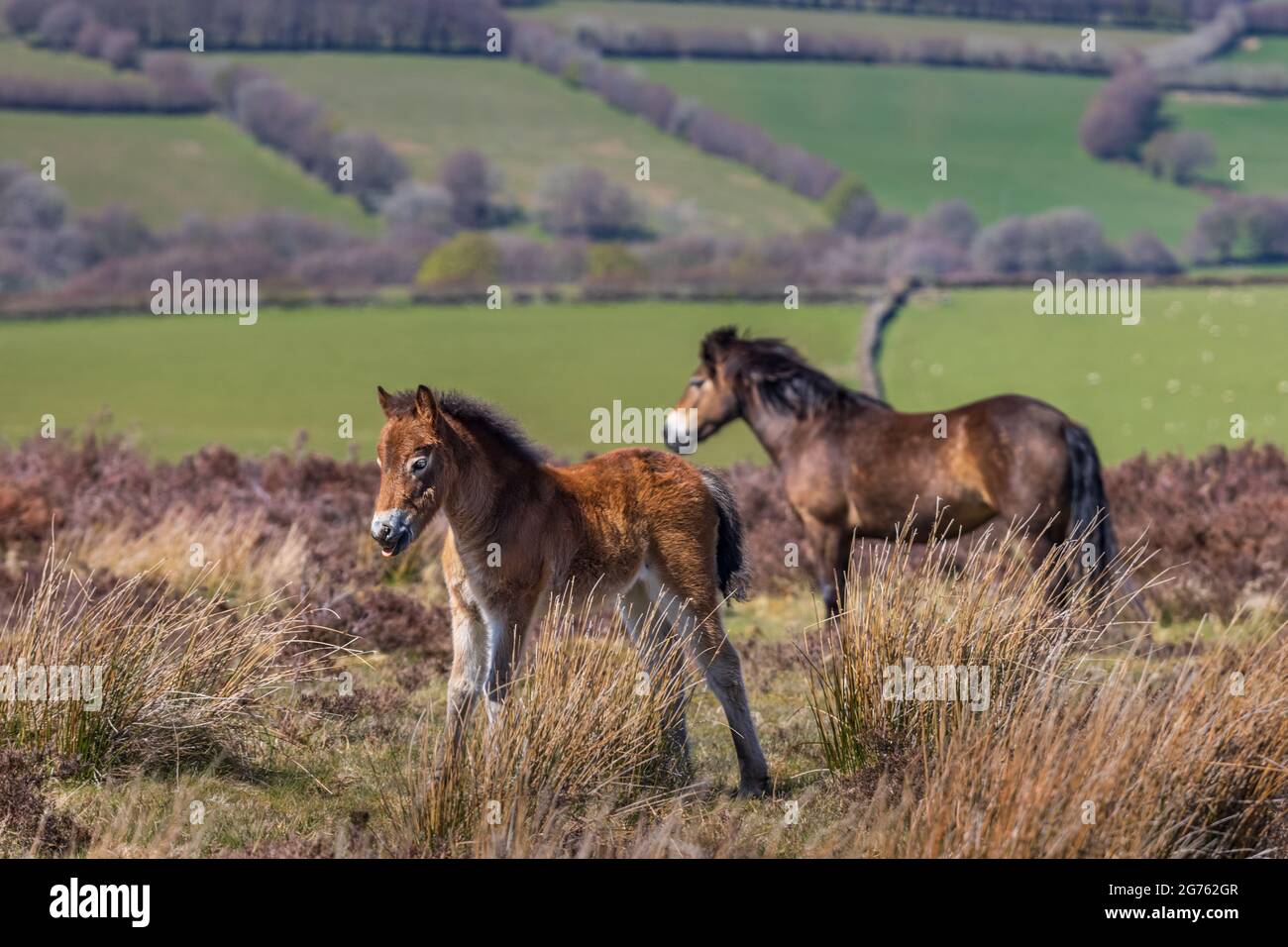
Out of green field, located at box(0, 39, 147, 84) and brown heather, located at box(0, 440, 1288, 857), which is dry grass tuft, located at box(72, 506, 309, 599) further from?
green field, located at box(0, 39, 147, 84)

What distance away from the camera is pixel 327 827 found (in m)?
6.97

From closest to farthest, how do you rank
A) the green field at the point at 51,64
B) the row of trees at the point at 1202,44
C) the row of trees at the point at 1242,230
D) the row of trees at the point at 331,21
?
the row of trees at the point at 1242,230, the green field at the point at 51,64, the row of trees at the point at 331,21, the row of trees at the point at 1202,44

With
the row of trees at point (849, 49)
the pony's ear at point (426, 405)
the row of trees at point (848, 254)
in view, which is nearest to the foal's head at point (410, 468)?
the pony's ear at point (426, 405)

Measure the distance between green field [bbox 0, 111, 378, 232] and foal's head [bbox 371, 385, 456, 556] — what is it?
65181 millimetres

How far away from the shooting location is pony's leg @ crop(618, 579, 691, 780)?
740 cm

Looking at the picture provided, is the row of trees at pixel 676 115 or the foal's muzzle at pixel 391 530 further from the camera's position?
the row of trees at pixel 676 115

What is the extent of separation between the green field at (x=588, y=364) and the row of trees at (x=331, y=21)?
172 feet

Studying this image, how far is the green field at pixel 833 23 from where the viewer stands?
9475 cm

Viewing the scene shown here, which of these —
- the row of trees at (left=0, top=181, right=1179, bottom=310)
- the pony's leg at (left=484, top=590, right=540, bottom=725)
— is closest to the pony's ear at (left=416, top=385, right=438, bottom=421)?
the pony's leg at (left=484, top=590, right=540, bottom=725)

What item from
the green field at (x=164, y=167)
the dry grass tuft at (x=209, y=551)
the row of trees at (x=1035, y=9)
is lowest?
the dry grass tuft at (x=209, y=551)

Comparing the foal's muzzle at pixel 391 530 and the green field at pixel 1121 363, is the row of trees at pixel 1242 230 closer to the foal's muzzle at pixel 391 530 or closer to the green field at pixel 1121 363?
the green field at pixel 1121 363
